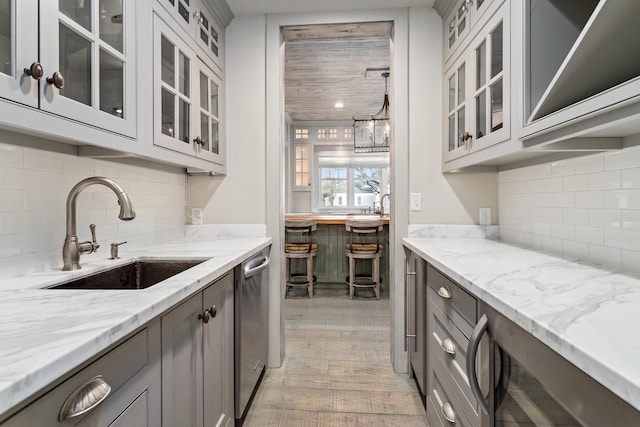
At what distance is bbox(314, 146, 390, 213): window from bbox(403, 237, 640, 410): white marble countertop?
562 centimetres

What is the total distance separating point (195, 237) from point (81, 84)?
1.39 m

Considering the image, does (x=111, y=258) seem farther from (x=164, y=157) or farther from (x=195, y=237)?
(x=195, y=237)

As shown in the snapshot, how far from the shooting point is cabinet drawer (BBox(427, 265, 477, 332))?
1.07 metres

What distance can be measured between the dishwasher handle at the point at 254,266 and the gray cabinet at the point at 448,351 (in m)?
0.93

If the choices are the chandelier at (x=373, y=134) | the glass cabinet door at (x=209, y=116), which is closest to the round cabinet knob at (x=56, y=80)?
the glass cabinet door at (x=209, y=116)

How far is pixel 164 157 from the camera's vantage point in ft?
4.97

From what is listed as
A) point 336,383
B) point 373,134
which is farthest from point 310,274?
point 373,134

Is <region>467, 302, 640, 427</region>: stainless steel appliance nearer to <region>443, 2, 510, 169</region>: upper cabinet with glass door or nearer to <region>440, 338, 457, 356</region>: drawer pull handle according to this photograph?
<region>440, 338, 457, 356</region>: drawer pull handle

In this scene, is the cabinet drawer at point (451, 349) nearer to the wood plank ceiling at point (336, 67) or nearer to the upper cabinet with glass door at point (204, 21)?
the wood plank ceiling at point (336, 67)

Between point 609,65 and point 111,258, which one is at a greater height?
point 609,65

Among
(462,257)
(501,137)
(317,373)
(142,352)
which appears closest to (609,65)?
(501,137)

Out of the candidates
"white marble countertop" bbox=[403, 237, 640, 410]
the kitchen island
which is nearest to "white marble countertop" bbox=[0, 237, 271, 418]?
"white marble countertop" bbox=[403, 237, 640, 410]

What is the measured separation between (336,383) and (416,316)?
Result: 0.70 meters

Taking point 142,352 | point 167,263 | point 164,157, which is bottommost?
point 142,352
